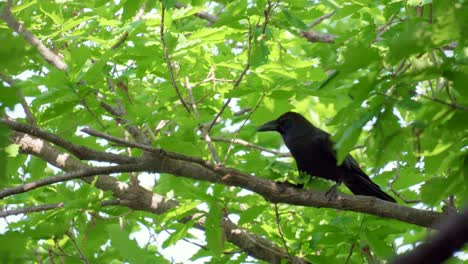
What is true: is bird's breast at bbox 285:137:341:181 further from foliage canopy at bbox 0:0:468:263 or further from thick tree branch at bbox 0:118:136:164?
thick tree branch at bbox 0:118:136:164

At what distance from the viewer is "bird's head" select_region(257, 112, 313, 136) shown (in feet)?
21.2

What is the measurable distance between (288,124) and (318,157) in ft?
2.16

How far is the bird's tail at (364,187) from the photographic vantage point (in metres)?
5.55

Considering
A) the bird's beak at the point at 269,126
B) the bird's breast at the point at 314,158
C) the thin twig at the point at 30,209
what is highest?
the bird's beak at the point at 269,126

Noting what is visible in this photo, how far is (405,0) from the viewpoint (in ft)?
16.2

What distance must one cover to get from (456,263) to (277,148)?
125 inches

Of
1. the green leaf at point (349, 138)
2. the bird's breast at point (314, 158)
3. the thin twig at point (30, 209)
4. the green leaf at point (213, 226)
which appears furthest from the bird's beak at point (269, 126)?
the green leaf at point (349, 138)

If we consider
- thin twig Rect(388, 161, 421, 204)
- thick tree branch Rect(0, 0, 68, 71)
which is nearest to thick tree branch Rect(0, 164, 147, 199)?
thick tree branch Rect(0, 0, 68, 71)

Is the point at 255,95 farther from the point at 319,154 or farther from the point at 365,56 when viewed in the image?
the point at 365,56

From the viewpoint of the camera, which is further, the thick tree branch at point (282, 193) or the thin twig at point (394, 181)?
the thin twig at point (394, 181)

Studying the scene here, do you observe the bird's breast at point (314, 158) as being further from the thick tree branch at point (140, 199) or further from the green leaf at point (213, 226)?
the green leaf at point (213, 226)

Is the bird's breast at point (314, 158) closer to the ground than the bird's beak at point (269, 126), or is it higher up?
closer to the ground

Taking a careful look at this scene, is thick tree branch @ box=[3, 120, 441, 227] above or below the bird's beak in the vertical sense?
below

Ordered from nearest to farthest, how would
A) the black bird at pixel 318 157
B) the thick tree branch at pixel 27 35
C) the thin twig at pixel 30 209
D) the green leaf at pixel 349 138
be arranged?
the green leaf at pixel 349 138 → the thin twig at pixel 30 209 → the thick tree branch at pixel 27 35 → the black bird at pixel 318 157
